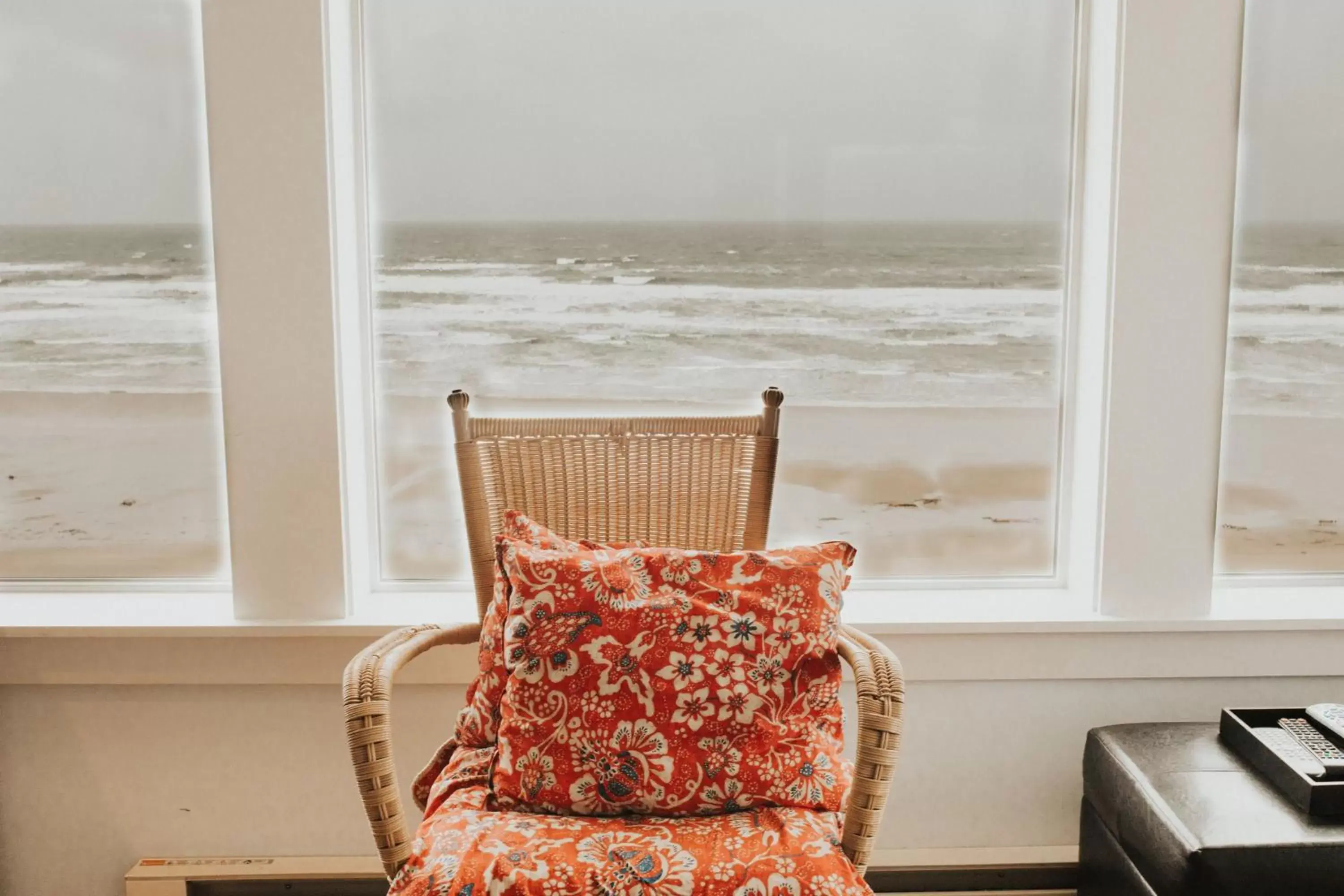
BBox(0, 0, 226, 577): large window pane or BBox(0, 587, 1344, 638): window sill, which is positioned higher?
BBox(0, 0, 226, 577): large window pane

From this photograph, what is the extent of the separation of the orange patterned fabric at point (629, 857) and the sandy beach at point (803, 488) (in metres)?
0.82

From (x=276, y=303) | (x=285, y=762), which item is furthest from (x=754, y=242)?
(x=285, y=762)

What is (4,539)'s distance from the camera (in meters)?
2.08

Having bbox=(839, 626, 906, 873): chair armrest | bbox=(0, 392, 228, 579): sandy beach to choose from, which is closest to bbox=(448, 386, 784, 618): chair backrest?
bbox=(839, 626, 906, 873): chair armrest

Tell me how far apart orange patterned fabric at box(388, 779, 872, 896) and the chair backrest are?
52 centimetres

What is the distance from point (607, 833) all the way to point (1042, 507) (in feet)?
4.03

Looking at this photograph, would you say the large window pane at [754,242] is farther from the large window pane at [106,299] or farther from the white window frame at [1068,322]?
the large window pane at [106,299]

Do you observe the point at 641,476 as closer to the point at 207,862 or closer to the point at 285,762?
the point at 285,762

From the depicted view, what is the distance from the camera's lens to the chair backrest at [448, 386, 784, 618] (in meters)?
1.79

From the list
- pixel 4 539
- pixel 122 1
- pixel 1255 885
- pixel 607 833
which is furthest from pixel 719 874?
pixel 122 1

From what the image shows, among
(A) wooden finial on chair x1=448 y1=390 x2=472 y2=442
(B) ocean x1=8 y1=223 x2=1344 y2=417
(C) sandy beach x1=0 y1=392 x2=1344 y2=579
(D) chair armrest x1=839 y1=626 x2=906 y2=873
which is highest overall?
(B) ocean x1=8 y1=223 x2=1344 y2=417

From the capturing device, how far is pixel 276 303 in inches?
73.1

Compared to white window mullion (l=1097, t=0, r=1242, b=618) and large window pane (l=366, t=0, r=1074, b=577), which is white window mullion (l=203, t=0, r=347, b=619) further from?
white window mullion (l=1097, t=0, r=1242, b=618)

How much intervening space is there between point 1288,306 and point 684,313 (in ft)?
4.04
